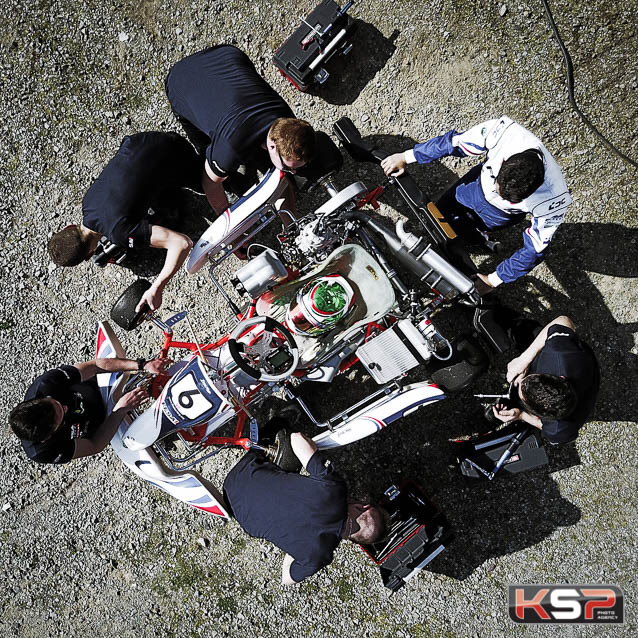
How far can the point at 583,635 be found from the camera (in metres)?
4.58

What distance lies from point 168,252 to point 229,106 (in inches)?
49.4

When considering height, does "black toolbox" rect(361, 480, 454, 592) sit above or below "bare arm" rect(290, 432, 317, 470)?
below

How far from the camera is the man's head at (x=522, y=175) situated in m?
3.16

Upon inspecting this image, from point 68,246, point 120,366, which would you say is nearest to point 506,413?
point 120,366

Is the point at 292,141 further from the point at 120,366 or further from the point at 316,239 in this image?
the point at 120,366

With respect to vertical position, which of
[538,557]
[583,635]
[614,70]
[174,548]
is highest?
[614,70]

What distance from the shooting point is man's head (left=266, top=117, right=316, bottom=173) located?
347 centimetres

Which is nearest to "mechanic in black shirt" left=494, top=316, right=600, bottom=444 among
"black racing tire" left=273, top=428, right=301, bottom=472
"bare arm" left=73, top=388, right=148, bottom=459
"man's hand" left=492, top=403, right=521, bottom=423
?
"man's hand" left=492, top=403, right=521, bottom=423

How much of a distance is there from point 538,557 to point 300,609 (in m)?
2.30

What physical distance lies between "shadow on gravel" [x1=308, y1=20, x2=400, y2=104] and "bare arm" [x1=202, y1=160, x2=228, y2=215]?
4.57 ft

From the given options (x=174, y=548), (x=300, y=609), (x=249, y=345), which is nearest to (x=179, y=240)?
(x=249, y=345)

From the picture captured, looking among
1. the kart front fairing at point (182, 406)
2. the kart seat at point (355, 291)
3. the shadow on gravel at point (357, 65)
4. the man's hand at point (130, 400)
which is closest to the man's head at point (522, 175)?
the kart seat at point (355, 291)

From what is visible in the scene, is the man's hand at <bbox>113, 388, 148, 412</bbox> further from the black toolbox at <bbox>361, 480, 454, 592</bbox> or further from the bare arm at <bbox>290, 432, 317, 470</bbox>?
the black toolbox at <bbox>361, 480, 454, 592</bbox>

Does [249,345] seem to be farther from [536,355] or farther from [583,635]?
[583,635]
